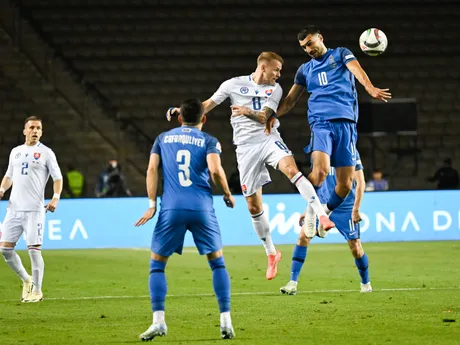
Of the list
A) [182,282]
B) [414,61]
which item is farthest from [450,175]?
[182,282]

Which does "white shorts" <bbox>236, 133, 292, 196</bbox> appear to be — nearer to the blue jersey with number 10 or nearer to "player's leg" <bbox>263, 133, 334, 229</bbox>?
"player's leg" <bbox>263, 133, 334, 229</bbox>

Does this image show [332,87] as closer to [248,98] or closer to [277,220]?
[248,98]

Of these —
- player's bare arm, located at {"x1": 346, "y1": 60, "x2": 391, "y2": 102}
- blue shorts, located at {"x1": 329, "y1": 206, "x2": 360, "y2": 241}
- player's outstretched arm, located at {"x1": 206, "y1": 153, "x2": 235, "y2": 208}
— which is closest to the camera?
player's outstretched arm, located at {"x1": 206, "y1": 153, "x2": 235, "y2": 208}

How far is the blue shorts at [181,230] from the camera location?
7.46m

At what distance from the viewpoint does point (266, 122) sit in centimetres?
1062

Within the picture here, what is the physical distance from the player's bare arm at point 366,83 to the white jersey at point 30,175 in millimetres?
3297

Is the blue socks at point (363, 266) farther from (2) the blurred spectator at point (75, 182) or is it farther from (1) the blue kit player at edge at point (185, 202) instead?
(2) the blurred spectator at point (75, 182)

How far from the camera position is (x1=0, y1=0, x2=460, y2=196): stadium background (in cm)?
2666

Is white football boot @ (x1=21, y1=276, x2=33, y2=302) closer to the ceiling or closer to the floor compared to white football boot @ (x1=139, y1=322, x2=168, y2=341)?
closer to the ceiling

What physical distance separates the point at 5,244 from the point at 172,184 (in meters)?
3.89

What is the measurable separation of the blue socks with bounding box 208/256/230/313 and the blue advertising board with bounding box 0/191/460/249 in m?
12.5

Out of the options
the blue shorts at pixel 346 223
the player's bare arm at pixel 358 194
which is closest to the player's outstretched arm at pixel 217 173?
the player's bare arm at pixel 358 194

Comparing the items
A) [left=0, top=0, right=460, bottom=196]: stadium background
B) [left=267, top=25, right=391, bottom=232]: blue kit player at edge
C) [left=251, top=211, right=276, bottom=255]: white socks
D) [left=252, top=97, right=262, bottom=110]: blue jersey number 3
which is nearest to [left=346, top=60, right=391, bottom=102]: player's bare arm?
[left=267, top=25, right=391, bottom=232]: blue kit player at edge

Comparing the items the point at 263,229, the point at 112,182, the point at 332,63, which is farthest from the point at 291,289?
the point at 112,182
